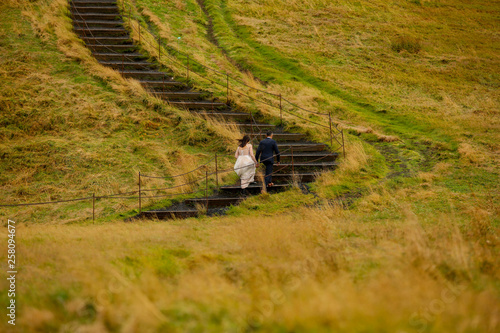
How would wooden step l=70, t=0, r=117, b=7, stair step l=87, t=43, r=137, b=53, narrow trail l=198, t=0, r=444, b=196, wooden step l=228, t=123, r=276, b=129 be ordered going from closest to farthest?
narrow trail l=198, t=0, r=444, b=196 → wooden step l=228, t=123, r=276, b=129 → stair step l=87, t=43, r=137, b=53 → wooden step l=70, t=0, r=117, b=7

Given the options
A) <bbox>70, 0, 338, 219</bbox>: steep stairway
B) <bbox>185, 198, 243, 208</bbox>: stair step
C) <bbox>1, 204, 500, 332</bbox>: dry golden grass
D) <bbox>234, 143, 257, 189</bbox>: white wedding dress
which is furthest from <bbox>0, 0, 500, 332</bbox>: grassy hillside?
<bbox>234, 143, 257, 189</bbox>: white wedding dress

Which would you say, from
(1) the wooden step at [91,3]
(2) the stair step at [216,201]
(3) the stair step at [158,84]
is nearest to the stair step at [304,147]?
(2) the stair step at [216,201]

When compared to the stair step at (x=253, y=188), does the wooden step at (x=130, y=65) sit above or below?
above

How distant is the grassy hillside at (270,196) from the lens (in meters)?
3.72

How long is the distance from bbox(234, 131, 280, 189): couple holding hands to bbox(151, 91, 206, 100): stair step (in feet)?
19.4

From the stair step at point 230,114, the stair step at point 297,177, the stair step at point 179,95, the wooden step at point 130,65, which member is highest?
the wooden step at point 130,65

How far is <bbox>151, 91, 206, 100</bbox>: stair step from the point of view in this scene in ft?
53.5

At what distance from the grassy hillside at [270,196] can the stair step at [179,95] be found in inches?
38.9

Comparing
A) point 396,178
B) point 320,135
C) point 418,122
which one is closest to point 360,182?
point 396,178

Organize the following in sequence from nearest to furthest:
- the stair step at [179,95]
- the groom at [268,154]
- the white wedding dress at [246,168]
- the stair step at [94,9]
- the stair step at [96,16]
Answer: the white wedding dress at [246,168] < the groom at [268,154] < the stair step at [179,95] < the stair step at [96,16] < the stair step at [94,9]

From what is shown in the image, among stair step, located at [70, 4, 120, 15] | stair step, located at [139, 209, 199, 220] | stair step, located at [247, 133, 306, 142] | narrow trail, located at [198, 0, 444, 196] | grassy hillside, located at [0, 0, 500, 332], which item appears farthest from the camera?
stair step, located at [70, 4, 120, 15]

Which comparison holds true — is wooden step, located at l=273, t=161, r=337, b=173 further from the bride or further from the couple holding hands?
the bride

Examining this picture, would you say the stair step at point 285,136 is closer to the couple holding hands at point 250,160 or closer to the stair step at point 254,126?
the stair step at point 254,126

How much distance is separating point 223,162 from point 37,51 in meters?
11.9
